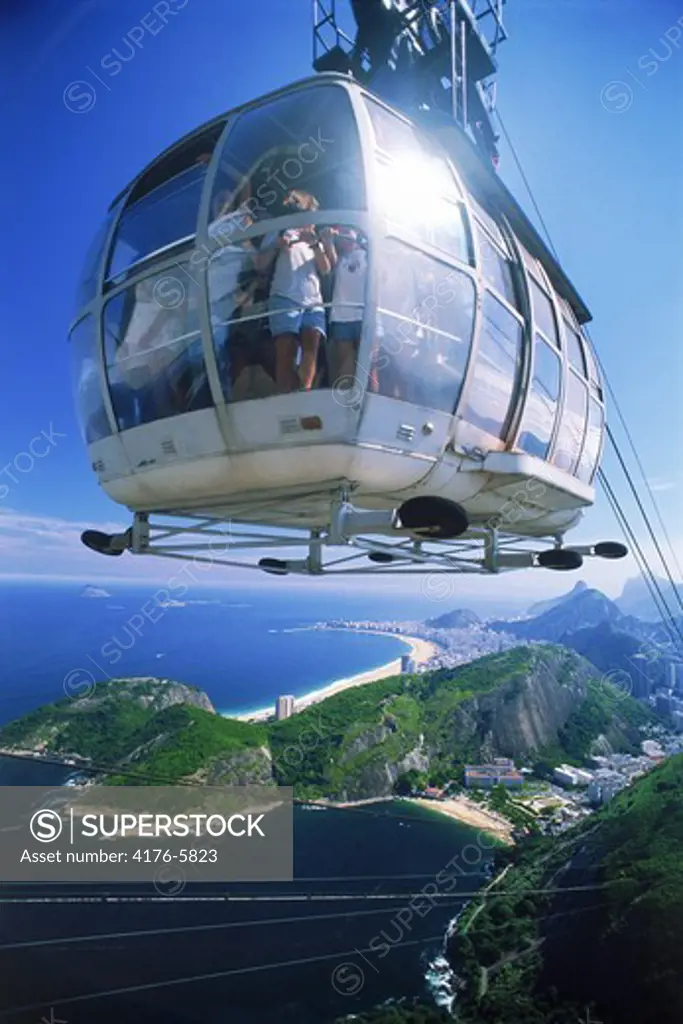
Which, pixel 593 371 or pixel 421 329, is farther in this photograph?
pixel 593 371

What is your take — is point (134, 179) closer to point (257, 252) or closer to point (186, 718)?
point (257, 252)

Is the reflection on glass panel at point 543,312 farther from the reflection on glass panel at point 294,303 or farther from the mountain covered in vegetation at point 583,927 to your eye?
the mountain covered in vegetation at point 583,927

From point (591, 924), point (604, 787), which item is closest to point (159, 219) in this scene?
point (591, 924)

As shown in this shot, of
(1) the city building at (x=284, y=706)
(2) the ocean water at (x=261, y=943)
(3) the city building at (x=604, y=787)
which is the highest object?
(1) the city building at (x=284, y=706)

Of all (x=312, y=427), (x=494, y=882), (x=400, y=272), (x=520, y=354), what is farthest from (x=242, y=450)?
(x=494, y=882)

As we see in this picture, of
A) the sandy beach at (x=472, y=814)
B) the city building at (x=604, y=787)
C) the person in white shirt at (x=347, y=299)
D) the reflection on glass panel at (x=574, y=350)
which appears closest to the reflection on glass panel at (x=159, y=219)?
the person in white shirt at (x=347, y=299)

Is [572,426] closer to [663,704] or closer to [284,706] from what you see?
[284,706]

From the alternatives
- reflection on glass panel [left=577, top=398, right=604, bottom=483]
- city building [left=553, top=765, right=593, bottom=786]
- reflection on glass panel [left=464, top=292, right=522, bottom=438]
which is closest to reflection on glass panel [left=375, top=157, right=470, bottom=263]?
reflection on glass panel [left=464, top=292, right=522, bottom=438]
